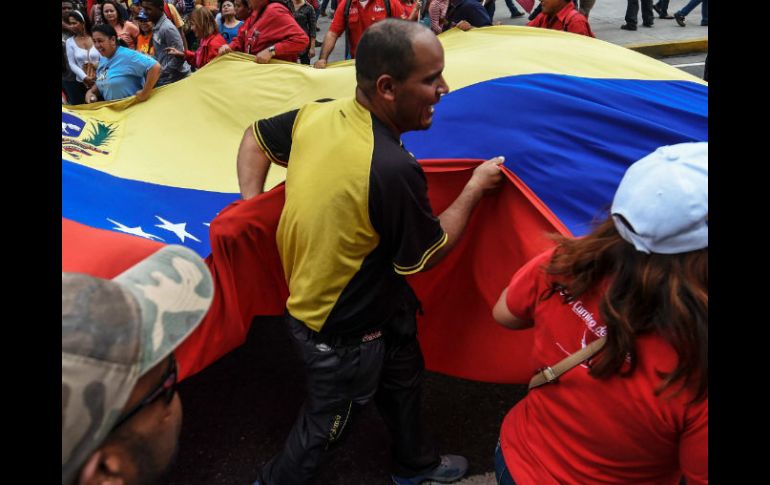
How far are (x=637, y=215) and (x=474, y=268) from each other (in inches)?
55.7

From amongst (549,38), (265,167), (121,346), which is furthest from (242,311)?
(549,38)

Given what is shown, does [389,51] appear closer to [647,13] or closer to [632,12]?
[632,12]

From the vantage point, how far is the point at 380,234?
6.47ft

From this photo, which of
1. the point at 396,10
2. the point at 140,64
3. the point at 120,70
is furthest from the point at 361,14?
the point at 120,70

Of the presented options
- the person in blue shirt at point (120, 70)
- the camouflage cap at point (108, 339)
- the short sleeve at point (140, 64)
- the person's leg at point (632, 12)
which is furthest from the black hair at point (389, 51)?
the person's leg at point (632, 12)

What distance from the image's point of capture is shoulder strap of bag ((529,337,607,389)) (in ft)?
4.50

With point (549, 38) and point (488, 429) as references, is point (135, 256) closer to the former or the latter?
point (488, 429)

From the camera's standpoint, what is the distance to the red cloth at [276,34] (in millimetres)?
5008

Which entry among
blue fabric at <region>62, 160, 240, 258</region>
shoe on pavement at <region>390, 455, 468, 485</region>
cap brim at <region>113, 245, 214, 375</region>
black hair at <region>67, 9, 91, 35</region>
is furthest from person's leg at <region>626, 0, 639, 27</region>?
cap brim at <region>113, 245, 214, 375</region>

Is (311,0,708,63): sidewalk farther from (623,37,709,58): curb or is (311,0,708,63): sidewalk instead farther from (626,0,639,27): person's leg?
(626,0,639,27): person's leg

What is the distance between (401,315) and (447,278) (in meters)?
0.50

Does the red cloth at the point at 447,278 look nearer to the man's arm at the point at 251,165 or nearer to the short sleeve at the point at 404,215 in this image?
the man's arm at the point at 251,165

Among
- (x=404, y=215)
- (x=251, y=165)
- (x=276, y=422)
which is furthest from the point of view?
(x=276, y=422)

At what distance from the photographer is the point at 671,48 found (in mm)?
9453
